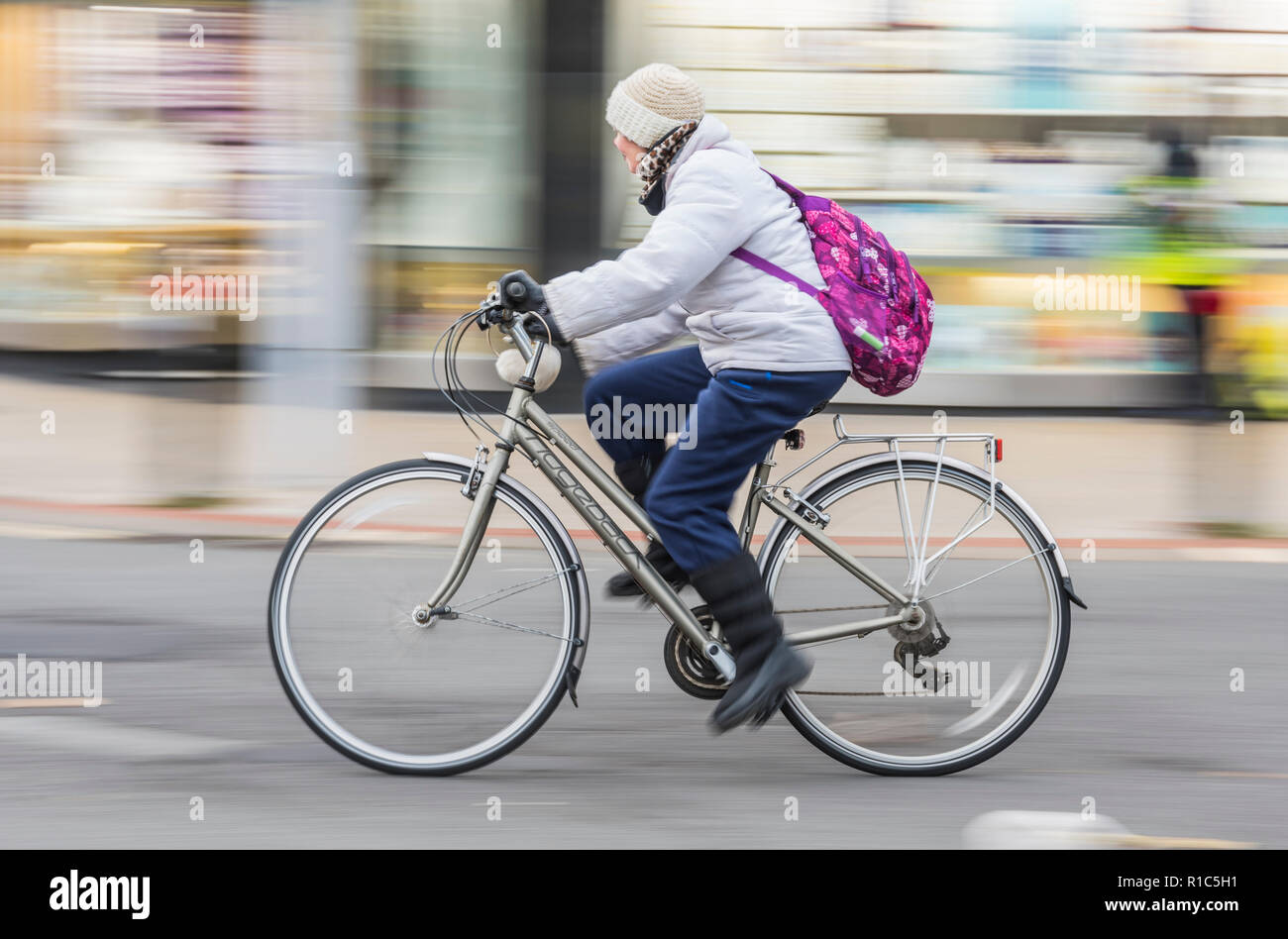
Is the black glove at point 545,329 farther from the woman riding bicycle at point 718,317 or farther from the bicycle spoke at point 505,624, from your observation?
the bicycle spoke at point 505,624

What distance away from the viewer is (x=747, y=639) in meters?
3.94

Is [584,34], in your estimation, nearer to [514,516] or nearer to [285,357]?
[285,357]

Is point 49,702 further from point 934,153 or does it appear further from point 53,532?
point 934,153

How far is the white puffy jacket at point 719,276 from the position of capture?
3.75 meters

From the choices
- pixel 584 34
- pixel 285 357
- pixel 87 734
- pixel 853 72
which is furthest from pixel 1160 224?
pixel 87 734

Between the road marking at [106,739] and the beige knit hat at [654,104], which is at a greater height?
the beige knit hat at [654,104]

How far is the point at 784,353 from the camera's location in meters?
3.85

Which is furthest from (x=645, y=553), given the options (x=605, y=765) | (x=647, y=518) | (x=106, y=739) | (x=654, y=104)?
(x=106, y=739)

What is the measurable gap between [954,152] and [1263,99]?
2229mm

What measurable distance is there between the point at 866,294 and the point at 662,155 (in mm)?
630

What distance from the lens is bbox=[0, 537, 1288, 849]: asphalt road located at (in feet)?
12.4

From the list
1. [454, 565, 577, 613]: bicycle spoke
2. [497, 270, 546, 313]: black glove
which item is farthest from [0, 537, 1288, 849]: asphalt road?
[497, 270, 546, 313]: black glove

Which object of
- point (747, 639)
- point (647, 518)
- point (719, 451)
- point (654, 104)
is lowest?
point (747, 639)

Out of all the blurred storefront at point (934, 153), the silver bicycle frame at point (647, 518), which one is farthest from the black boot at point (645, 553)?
the blurred storefront at point (934, 153)
